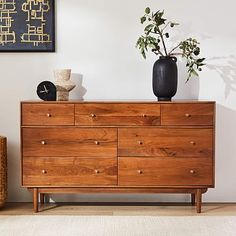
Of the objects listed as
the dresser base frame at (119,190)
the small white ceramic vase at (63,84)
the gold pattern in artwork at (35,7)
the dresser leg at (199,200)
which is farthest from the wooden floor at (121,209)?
the gold pattern in artwork at (35,7)

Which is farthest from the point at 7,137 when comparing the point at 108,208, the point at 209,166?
the point at 209,166

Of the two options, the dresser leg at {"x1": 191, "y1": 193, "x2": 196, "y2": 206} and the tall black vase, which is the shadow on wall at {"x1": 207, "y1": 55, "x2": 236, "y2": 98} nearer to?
the tall black vase

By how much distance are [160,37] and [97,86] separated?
2.00 ft

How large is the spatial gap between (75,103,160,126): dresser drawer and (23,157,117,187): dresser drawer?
0.89 ft

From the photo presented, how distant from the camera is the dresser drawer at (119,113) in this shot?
3.62 metres

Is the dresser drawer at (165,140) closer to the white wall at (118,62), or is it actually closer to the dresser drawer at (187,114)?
the dresser drawer at (187,114)

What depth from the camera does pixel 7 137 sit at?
406 centimetres

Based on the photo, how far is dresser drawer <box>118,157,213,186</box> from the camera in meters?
3.65

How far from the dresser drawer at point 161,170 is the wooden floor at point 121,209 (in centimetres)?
24

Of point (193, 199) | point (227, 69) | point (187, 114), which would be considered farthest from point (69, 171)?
point (227, 69)

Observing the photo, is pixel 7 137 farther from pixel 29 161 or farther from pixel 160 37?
pixel 160 37

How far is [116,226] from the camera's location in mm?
3330

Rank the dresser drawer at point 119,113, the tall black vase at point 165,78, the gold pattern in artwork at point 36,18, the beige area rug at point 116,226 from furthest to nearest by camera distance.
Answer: the gold pattern in artwork at point 36,18
the tall black vase at point 165,78
the dresser drawer at point 119,113
the beige area rug at point 116,226

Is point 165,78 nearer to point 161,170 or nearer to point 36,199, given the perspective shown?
point 161,170
